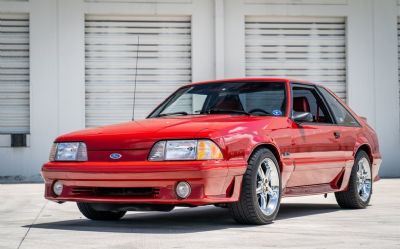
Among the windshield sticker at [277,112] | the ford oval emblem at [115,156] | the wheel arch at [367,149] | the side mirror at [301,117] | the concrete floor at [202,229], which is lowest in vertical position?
the concrete floor at [202,229]

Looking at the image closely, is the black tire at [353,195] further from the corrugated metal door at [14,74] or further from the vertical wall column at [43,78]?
the corrugated metal door at [14,74]

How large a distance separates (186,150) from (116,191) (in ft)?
2.40

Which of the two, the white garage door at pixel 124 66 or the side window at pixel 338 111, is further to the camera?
the white garage door at pixel 124 66

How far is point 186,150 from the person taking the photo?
6539 mm

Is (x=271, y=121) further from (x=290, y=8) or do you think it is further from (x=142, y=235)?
(x=290, y=8)

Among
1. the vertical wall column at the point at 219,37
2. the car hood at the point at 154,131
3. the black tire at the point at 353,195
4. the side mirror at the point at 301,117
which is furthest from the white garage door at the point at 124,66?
the car hood at the point at 154,131

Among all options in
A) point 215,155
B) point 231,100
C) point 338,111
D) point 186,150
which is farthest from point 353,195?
point 186,150

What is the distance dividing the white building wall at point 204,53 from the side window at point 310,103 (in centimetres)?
787

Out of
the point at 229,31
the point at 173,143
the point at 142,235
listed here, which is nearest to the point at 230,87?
the point at 173,143

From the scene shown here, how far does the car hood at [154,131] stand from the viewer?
21.7 ft

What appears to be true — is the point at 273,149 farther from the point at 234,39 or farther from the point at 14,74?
the point at 14,74

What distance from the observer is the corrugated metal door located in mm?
16203

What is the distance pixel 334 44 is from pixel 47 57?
5.77m

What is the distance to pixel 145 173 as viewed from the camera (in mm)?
6535
